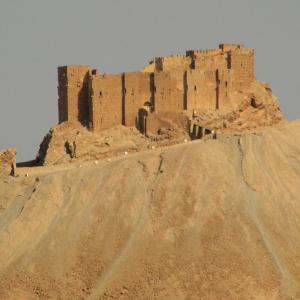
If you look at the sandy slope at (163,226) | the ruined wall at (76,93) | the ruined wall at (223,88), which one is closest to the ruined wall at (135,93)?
the ruined wall at (76,93)

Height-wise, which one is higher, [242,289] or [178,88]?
[178,88]

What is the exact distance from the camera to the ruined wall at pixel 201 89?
76.6 m

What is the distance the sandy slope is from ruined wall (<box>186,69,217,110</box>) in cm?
548

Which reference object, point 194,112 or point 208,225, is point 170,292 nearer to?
point 208,225

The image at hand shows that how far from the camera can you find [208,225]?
64812mm

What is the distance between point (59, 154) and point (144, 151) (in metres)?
5.72

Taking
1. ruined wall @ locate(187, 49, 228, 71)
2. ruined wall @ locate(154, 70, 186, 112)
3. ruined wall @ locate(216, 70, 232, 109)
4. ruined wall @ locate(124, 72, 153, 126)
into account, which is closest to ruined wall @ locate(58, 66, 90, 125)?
ruined wall @ locate(124, 72, 153, 126)

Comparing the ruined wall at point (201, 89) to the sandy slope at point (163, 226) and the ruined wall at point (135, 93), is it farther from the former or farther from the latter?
the sandy slope at point (163, 226)

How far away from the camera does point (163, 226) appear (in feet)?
214

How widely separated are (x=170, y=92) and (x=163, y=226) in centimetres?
1334

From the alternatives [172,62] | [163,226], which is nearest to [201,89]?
[172,62]

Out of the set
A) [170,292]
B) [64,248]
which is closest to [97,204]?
[64,248]

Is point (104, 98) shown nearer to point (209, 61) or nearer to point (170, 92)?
point (170, 92)

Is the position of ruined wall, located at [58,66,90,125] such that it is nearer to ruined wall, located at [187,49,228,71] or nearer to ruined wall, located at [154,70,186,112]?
ruined wall, located at [154,70,186,112]
